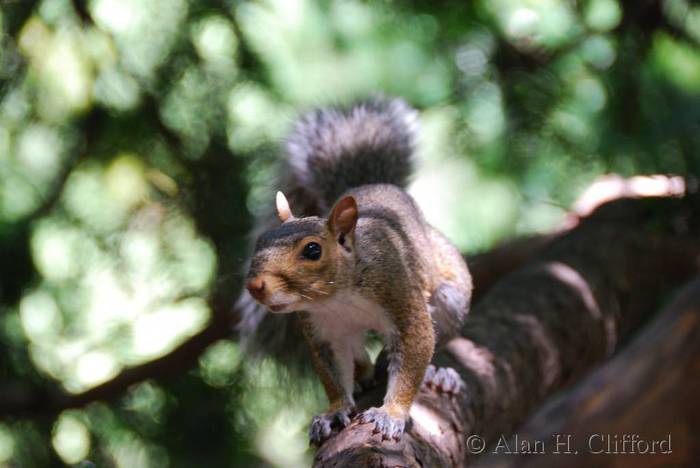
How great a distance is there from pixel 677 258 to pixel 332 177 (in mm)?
876

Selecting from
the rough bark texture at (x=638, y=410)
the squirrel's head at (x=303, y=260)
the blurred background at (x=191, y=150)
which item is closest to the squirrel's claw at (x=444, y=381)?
the squirrel's head at (x=303, y=260)

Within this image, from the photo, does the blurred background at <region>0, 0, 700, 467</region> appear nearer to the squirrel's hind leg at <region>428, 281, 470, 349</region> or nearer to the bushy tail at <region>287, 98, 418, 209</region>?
the bushy tail at <region>287, 98, 418, 209</region>

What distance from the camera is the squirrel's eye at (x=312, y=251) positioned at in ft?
4.20

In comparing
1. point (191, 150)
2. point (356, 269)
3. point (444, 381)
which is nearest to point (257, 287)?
point (356, 269)

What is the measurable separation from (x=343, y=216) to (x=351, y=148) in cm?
49

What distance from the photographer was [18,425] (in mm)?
1979

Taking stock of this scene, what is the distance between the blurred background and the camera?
2.01m

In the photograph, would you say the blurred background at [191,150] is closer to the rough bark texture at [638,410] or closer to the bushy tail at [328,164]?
the bushy tail at [328,164]

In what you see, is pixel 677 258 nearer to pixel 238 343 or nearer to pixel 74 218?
pixel 238 343

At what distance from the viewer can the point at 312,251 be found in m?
1.29

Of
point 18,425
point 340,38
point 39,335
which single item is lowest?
point 18,425

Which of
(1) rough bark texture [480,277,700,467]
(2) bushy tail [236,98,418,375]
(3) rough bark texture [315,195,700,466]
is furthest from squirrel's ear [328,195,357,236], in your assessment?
(1) rough bark texture [480,277,700,467]

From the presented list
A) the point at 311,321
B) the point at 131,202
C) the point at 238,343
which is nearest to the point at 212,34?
the point at 131,202

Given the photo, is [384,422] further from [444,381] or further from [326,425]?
[444,381]
